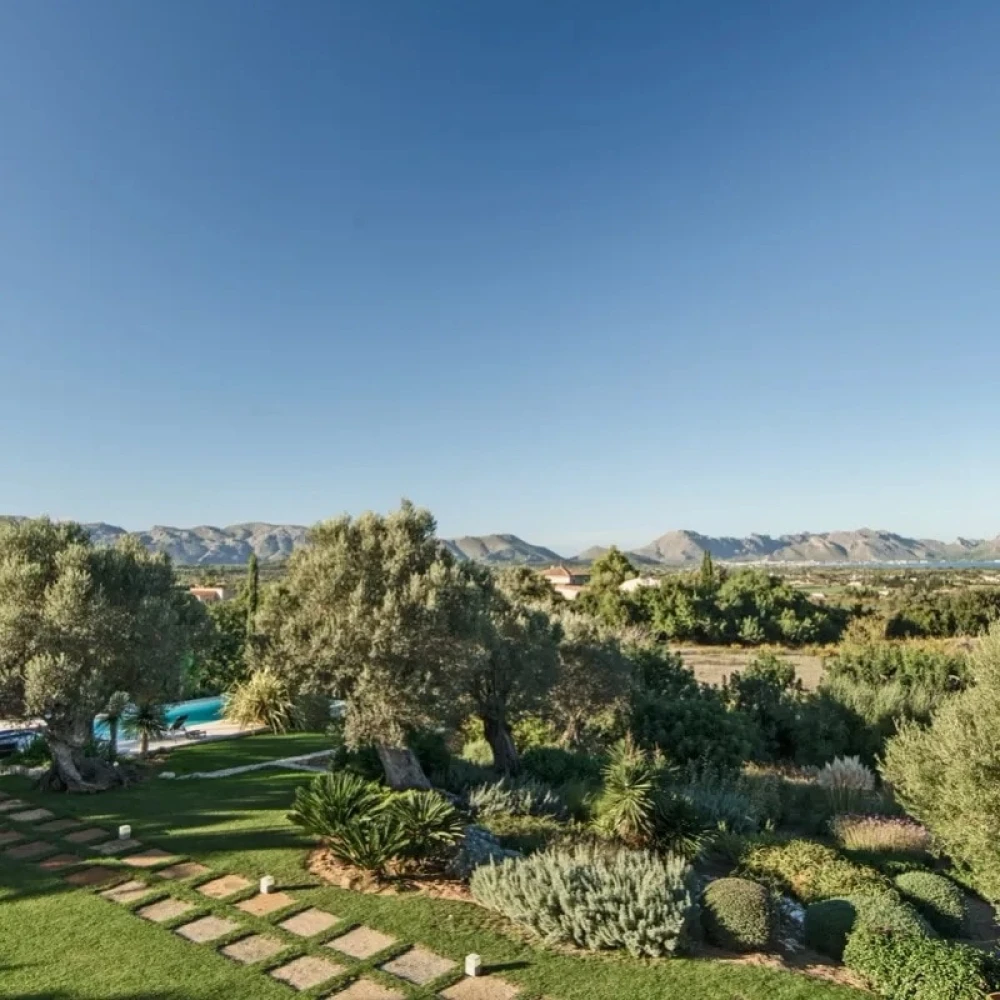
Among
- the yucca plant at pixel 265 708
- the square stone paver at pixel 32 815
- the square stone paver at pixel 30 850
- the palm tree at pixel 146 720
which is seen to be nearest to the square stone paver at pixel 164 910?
the square stone paver at pixel 30 850

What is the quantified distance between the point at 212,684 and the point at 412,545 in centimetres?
2461

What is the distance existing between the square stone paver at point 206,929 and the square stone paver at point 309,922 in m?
0.61

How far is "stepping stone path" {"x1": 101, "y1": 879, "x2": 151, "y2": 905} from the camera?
376 inches

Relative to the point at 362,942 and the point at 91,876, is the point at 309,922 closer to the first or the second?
the point at 362,942

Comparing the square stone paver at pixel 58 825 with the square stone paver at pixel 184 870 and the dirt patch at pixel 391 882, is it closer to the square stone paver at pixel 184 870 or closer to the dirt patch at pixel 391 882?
the square stone paver at pixel 184 870

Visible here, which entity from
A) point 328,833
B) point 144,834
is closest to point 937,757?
point 328,833

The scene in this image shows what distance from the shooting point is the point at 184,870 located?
1057 cm

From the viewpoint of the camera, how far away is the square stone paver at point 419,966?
25.3 feet

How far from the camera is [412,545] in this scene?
13289 millimetres

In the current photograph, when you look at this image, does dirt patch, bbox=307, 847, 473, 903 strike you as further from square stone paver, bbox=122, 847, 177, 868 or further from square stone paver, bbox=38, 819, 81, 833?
square stone paver, bbox=38, 819, 81, 833

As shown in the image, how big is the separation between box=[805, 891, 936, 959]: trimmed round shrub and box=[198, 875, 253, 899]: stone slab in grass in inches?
290

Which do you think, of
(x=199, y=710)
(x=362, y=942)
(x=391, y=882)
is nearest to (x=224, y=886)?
(x=391, y=882)

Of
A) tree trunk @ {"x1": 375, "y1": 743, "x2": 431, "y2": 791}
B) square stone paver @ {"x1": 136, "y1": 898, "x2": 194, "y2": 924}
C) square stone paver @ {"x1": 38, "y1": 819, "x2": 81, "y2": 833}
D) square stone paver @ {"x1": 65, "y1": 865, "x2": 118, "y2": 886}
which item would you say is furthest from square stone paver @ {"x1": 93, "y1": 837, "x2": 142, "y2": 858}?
tree trunk @ {"x1": 375, "y1": 743, "x2": 431, "y2": 791}

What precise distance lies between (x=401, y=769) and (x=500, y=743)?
371cm
